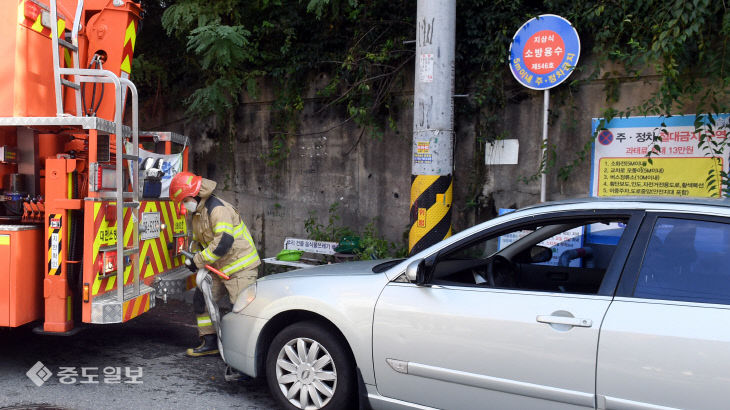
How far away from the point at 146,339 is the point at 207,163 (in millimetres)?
3611

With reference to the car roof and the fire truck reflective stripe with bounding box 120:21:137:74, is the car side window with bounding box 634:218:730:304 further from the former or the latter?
the fire truck reflective stripe with bounding box 120:21:137:74

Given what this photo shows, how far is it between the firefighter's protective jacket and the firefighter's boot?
74cm

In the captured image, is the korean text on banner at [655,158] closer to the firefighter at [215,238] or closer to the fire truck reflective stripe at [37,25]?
the firefighter at [215,238]

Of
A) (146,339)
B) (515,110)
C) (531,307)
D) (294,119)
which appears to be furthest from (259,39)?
(531,307)

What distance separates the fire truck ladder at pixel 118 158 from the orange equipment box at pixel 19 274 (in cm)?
57

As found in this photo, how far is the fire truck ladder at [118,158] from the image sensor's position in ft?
15.0

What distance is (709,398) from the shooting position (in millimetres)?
2699

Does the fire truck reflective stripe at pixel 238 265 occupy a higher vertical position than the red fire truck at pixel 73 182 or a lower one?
lower

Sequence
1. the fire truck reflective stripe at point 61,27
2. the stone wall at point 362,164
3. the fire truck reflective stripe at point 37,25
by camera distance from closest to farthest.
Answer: the fire truck reflective stripe at point 37,25 < the fire truck reflective stripe at point 61,27 < the stone wall at point 362,164

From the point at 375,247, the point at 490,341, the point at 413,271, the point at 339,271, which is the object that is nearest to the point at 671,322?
the point at 490,341

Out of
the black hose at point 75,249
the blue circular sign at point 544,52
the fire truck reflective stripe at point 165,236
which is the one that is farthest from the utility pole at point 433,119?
the black hose at point 75,249

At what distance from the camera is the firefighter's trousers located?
522 centimetres

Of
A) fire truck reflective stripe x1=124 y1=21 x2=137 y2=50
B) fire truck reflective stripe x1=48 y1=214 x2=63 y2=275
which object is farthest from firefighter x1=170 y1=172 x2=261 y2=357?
fire truck reflective stripe x1=124 y1=21 x2=137 y2=50

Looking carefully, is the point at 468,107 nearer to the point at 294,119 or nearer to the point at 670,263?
the point at 294,119
